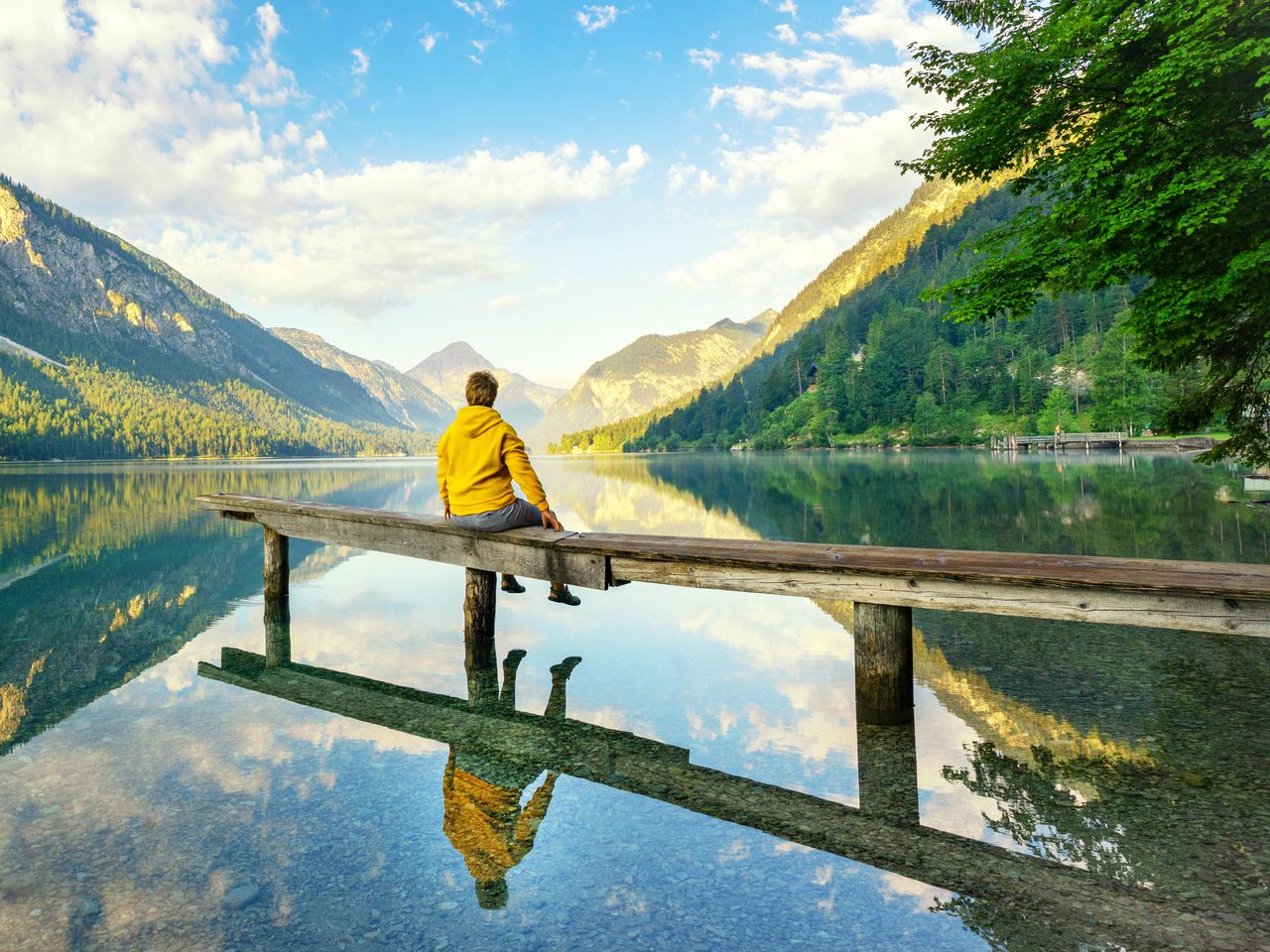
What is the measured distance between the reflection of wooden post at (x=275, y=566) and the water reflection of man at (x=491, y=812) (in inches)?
335

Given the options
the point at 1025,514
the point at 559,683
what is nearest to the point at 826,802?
the point at 559,683

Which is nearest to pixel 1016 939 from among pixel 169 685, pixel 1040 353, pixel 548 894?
pixel 548 894

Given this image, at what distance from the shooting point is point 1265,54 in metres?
8.49

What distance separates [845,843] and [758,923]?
1098 mm

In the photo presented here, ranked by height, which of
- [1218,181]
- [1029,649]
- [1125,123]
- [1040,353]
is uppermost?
[1040,353]

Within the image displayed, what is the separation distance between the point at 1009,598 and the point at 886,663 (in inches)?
51.4

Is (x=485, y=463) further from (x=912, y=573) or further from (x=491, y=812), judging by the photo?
(x=912, y=573)

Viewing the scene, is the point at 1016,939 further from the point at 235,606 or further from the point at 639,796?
the point at 235,606

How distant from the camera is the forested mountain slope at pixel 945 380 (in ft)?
383

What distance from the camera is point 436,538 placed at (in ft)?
32.0

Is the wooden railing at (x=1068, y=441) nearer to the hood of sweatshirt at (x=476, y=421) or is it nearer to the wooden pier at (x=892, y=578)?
the wooden pier at (x=892, y=578)

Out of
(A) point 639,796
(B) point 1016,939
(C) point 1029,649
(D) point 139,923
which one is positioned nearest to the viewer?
(B) point 1016,939

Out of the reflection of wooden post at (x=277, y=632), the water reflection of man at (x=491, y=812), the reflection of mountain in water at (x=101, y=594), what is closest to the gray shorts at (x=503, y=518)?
the water reflection of man at (x=491, y=812)

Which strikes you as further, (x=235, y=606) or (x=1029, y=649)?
(x=235, y=606)
